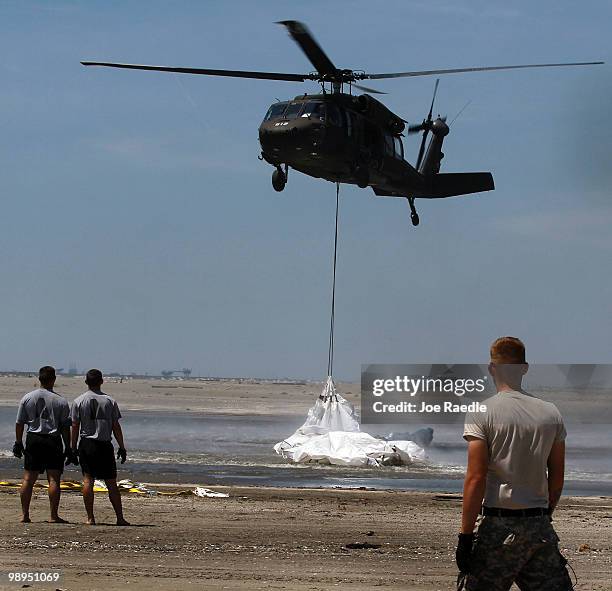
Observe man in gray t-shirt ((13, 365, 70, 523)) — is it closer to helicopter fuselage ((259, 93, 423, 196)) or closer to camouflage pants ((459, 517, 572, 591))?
camouflage pants ((459, 517, 572, 591))

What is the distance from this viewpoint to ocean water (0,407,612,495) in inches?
955

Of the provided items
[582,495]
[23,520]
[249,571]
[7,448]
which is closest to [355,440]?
[582,495]

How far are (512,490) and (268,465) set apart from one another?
73.3 feet

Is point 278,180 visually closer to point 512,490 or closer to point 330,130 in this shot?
point 330,130

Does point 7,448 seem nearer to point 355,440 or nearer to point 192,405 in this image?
point 355,440

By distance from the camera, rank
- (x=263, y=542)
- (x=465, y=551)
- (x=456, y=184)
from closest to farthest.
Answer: (x=465, y=551)
(x=263, y=542)
(x=456, y=184)

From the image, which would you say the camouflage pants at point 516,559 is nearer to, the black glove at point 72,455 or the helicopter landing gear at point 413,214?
the black glove at point 72,455

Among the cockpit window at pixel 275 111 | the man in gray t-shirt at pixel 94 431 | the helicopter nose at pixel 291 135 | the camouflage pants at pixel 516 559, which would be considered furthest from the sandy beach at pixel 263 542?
the cockpit window at pixel 275 111

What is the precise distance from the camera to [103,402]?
47.5 feet

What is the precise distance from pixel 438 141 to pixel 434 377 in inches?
819

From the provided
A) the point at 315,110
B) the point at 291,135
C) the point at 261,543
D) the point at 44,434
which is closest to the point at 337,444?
the point at 291,135

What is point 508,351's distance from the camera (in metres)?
7.07

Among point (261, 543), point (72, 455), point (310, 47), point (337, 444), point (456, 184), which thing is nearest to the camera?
point (261, 543)

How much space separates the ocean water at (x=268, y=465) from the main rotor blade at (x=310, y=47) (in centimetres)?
864
